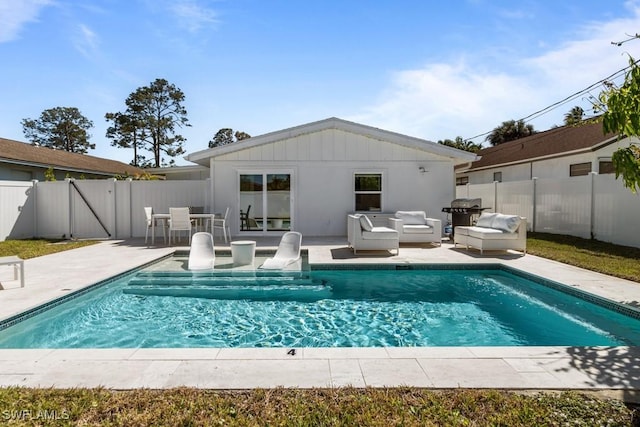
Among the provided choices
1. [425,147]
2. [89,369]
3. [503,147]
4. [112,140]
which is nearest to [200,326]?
[89,369]

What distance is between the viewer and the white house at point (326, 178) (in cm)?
1255

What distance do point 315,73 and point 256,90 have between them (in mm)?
2697

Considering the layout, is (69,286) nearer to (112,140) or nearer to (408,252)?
(408,252)

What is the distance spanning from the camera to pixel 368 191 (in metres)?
12.9

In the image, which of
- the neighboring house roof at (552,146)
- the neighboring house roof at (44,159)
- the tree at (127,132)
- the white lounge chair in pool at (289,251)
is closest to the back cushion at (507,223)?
the white lounge chair in pool at (289,251)

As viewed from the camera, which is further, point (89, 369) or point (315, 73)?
point (315, 73)

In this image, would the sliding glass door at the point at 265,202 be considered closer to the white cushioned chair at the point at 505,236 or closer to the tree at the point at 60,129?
the white cushioned chair at the point at 505,236

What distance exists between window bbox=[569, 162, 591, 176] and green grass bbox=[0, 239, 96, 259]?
1945cm

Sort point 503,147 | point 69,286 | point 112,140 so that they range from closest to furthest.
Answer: point 69,286, point 503,147, point 112,140

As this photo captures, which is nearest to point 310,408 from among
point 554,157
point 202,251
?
point 202,251

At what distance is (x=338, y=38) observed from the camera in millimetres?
12172

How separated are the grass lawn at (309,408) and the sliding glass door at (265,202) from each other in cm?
1010

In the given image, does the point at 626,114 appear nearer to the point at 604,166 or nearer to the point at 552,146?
the point at 604,166

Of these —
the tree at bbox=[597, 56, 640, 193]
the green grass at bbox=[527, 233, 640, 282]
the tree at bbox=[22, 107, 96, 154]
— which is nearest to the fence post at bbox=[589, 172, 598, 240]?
the green grass at bbox=[527, 233, 640, 282]
